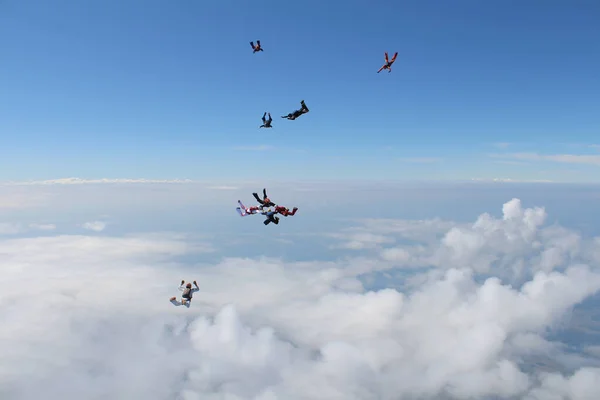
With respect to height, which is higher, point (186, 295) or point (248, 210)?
point (248, 210)

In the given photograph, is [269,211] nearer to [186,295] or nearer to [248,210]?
[248,210]

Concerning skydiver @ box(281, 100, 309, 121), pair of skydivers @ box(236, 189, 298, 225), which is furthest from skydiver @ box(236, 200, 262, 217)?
skydiver @ box(281, 100, 309, 121)

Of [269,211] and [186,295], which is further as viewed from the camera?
[186,295]

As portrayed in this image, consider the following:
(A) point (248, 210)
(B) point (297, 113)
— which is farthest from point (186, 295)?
(B) point (297, 113)

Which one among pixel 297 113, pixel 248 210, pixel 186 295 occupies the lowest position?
pixel 186 295

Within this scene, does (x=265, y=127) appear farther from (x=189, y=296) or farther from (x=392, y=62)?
(x=189, y=296)

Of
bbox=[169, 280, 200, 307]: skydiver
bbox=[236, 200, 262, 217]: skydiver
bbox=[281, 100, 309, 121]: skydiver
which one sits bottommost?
bbox=[169, 280, 200, 307]: skydiver

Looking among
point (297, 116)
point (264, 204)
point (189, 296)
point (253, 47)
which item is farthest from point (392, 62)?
point (189, 296)

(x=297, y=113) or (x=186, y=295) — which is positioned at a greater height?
(x=297, y=113)

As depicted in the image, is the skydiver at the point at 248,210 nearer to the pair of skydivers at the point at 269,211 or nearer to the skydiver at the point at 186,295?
the pair of skydivers at the point at 269,211

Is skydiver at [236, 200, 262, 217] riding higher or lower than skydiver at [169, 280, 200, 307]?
higher

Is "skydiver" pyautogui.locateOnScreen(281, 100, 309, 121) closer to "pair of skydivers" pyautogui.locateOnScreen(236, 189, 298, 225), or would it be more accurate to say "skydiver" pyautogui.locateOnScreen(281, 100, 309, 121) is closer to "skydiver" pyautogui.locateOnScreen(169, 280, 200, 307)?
"pair of skydivers" pyautogui.locateOnScreen(236, 189, 298, 225)

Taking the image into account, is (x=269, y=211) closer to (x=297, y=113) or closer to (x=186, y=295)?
(x=297, y=113)
